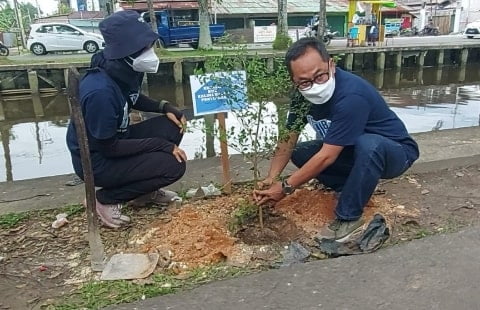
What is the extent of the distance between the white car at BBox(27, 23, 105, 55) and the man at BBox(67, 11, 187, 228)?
19.9 m

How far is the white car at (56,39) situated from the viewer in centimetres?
2125

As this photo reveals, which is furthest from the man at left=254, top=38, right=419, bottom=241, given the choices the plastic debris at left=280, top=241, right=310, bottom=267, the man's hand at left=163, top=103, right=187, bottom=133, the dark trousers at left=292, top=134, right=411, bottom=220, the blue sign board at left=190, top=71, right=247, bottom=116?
the man's hand at left=163, top=103, right=187, bottom=133

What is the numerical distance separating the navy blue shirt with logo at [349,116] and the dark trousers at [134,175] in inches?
31.8

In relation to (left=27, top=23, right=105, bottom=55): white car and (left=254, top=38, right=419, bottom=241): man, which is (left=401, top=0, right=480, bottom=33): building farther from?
(left=254, top=38, right=419, bottom=241): man

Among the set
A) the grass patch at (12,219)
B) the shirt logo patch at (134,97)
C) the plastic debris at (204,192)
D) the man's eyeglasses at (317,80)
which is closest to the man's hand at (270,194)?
the man's eyeglasses at (317,80)

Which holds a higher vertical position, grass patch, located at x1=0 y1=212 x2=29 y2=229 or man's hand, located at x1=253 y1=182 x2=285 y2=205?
man's hand, located at x1=253 y1=182 x2=285 y2=205

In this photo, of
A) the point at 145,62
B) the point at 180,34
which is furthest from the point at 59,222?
the point at 180,34

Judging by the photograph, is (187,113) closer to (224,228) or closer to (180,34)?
(224,228)

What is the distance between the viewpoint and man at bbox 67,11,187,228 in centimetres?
274

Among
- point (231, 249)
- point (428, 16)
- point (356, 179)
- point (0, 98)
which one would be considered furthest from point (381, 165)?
point (428, 16)

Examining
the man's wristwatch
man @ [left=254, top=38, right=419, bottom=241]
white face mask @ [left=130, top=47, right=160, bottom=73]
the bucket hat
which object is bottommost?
the man's wristwatch

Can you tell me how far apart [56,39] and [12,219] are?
20413 millimetres

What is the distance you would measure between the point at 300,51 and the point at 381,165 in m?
0.80

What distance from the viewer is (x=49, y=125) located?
10789 mm
